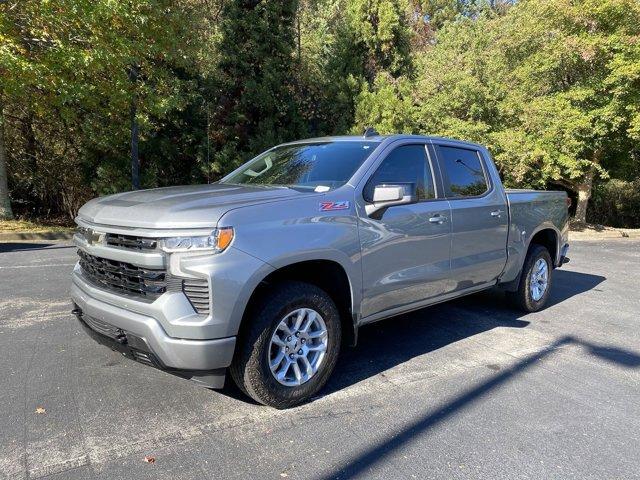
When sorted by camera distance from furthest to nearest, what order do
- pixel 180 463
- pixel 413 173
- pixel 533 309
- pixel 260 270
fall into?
pixel 533 309 → pixel 413 173 → pixel 260 270 → pixel 180 463

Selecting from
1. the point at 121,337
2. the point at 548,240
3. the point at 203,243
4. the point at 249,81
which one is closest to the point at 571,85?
the point at 249,81

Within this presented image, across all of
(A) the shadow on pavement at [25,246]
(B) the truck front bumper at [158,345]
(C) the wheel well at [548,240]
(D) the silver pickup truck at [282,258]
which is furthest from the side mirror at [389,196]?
(A) the shadow on pavement at [25,246]

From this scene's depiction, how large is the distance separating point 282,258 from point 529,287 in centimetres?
383

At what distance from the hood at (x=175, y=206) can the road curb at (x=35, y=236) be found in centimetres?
915

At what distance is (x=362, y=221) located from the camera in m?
3.79

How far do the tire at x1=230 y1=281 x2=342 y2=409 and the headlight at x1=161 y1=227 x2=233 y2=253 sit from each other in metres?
0.50

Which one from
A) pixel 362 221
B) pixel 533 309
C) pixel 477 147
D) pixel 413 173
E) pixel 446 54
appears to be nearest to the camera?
pixel 362 221

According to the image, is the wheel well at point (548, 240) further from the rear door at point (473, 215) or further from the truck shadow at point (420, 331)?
the rear door at point (473, 215)

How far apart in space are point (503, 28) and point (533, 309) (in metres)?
14.5

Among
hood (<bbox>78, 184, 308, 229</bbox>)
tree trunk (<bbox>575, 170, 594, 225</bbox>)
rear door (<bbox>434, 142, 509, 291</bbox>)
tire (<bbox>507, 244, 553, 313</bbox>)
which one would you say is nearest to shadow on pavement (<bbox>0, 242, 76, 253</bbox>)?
hood (<bbox>78, 184, 308, 229</bbox>)

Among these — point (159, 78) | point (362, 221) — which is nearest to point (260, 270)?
point (362, 221)

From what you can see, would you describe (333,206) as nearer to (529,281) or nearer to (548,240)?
(529,281)

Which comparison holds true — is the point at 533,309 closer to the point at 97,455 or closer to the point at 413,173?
the point at 413,173

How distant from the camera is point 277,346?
3.45 metres
